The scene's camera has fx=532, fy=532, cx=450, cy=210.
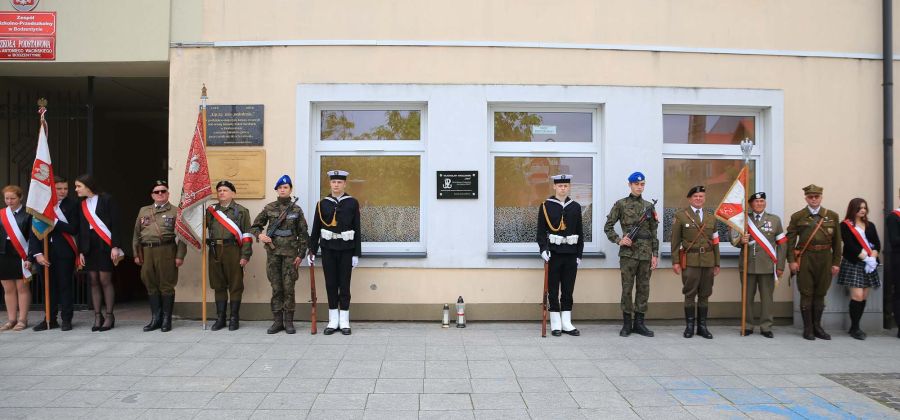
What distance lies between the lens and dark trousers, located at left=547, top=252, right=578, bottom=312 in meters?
6.67

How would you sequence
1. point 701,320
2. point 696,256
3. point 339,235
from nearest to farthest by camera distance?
point 339,235 → point 696,256 → point 701,320

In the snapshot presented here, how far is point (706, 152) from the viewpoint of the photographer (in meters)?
7.65

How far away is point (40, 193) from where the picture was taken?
6547 mm

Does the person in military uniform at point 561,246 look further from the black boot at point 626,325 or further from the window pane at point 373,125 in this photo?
the window pane at point 373,125

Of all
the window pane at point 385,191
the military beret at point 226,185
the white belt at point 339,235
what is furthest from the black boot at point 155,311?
the window pane at point 385,191

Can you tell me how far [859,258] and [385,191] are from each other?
6217 mm

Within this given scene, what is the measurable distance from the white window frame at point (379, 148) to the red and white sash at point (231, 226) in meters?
1.14

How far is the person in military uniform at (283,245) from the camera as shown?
21.6ft

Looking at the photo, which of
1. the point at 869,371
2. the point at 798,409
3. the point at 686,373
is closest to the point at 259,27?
the point at 686,373

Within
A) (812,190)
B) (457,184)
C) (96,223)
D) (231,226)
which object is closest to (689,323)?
(812,190)

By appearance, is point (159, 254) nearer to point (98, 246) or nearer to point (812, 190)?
point (98, 246)

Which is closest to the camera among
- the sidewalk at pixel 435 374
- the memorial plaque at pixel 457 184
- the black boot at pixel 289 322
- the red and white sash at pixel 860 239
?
the sidewalk at pixel 435 374

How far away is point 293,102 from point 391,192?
1.79m

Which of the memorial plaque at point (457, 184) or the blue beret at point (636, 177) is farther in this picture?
the memorial plaque at point (457, 184)
